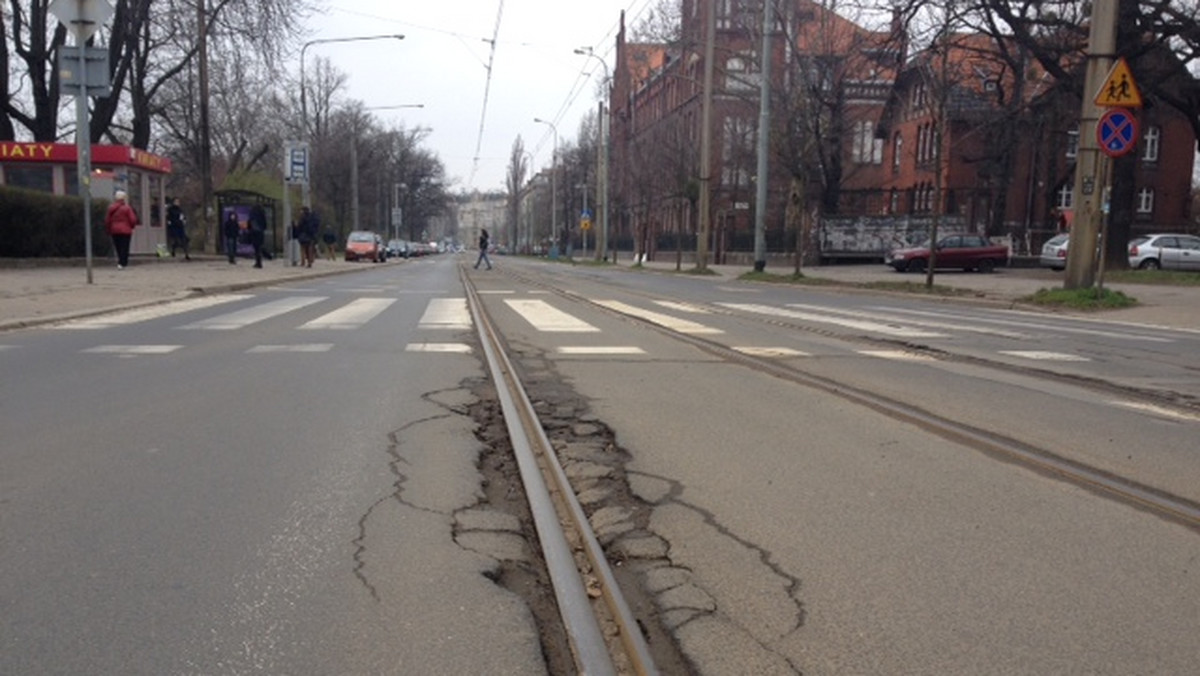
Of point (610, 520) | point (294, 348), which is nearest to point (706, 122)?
point (294, 348)

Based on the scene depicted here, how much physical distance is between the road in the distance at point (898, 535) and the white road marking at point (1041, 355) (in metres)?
2.16

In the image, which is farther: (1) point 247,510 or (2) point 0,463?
(2) point 0,463

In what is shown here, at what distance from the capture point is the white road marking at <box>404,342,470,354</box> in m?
10.2

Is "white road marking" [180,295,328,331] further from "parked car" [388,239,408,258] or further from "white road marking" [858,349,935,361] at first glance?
"parked car" [388,239,408,258]

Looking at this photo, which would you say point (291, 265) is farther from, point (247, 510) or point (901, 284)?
point (247, 510)

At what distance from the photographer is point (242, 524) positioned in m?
4.16

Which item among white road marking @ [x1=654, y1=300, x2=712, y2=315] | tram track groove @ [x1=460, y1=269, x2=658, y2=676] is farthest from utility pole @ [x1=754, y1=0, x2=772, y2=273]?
tram track groove @ [x1=460, y1=269, x2=658, y2=676]

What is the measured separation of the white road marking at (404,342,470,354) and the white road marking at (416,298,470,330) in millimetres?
1877

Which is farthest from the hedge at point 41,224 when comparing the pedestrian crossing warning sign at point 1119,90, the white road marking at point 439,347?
the pedestrian crossing warning sign at point 1119,90

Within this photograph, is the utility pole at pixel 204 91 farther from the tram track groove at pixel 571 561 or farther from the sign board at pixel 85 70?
the tram track groove at pixel 571 561

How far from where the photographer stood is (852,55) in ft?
117

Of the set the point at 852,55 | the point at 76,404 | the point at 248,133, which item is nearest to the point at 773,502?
the point at 76,404

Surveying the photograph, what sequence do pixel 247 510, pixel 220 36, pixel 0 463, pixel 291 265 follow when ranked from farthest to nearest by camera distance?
pixel 291 265
pixel 220 36
pixel 0 463
pixel 247 510

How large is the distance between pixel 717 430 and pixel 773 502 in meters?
1.67
